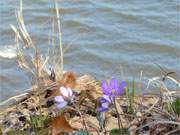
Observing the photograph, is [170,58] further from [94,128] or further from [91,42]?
[94,128]

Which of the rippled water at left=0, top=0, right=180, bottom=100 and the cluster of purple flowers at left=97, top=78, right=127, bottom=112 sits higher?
the cluster of purple flowers at left=97, top=78, right=127, bottom=112

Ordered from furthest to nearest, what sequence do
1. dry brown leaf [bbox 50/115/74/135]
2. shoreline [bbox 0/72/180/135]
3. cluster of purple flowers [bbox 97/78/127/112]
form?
shoreline [bbox 0/72/180/135]
dry brown leaf [bbox 50/115/74/135]
cluster of purple flowers [bbox 97/78/127/112]

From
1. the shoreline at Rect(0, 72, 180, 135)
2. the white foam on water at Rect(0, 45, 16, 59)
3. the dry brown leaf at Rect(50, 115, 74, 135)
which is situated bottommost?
the white foam on water at Rect(0, 45, 16, 59)

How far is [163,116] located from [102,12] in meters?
2.86

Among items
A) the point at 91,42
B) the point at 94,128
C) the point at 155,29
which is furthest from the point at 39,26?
the point at 94,128

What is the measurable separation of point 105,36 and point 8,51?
2.62ft

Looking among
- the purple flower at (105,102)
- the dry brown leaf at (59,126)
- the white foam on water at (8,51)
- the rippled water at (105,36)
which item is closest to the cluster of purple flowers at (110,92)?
the purple flower at (105,102)

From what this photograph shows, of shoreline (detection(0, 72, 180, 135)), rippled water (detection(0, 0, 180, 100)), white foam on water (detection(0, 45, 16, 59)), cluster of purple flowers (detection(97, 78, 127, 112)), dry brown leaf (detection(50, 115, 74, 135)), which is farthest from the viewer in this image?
white foam on water (detection(0, 45, 16, 59))

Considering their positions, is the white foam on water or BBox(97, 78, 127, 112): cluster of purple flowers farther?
the white foam on water

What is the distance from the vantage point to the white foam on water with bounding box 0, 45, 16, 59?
14.6 ft

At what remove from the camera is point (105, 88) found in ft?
6.54

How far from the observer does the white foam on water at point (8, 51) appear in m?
4.46

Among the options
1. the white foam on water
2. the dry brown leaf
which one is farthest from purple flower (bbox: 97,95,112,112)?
the white foam on water

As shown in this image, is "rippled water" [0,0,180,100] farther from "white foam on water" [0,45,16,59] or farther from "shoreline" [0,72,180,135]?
"shoreline" [0,72,180,135]
